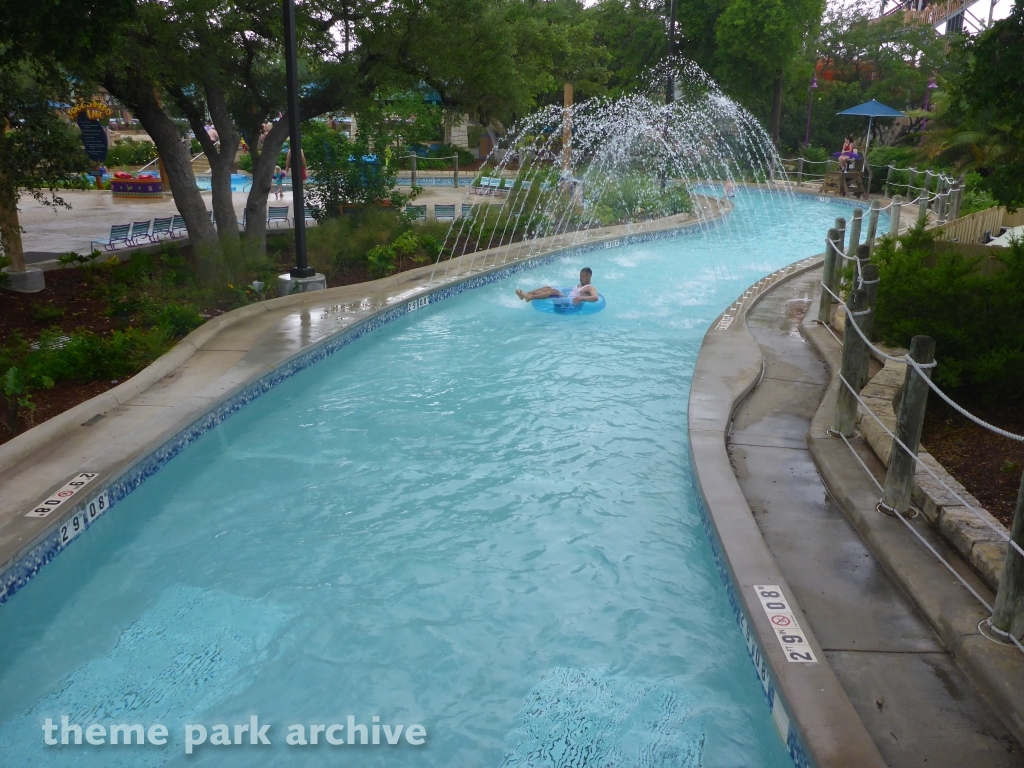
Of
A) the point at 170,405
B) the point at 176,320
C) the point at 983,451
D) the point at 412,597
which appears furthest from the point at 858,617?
the point at 176,320

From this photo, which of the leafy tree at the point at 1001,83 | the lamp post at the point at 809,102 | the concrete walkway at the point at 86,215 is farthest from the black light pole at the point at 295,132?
the lamp post at the point at 809,102

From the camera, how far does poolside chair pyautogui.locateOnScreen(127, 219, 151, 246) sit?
1438 cm

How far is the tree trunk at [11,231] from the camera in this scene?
34.4ft

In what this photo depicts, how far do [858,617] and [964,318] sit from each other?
3.76 metres

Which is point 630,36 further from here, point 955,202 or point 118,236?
point 118,236

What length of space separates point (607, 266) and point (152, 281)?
326 inches

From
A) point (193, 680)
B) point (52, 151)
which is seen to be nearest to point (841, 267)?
point (193, 680)

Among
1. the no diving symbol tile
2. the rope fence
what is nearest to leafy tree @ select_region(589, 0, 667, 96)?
the rope fence

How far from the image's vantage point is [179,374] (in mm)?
8508

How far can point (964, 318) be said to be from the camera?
7.02 m

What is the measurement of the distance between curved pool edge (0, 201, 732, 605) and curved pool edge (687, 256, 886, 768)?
434cm

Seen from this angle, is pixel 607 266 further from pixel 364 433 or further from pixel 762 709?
pixel 762 709

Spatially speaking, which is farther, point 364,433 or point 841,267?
point 841,267

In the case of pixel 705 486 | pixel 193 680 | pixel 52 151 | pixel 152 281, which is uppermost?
pixel 52 151
